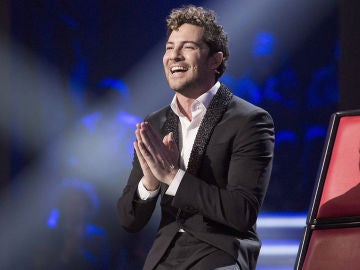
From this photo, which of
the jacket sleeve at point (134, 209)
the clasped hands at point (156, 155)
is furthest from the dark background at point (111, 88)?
the clasped hands at point (156, 155)

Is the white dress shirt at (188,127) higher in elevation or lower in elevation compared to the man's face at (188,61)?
lower

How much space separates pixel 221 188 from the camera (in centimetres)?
172

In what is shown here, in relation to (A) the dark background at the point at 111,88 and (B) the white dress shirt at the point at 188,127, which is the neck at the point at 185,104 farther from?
(A) the dark background at the point at 111,88

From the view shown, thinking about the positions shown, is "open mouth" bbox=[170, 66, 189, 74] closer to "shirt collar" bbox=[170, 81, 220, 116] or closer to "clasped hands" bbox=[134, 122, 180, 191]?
"shirt collar" bbox=[170, 81, 220, 116]

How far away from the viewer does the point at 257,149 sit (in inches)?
70.6

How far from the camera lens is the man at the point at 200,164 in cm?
169

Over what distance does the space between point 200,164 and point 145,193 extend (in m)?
0.17

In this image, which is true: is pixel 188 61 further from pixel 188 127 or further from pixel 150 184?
pixel 150 184

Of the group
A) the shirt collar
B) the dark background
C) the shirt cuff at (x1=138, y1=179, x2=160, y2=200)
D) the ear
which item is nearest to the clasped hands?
the shirt cuff at (x1=138, y1=179, x2=160, y2=200)

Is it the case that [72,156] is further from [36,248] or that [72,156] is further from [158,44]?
[158,44]

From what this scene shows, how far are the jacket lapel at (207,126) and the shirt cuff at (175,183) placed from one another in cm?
8

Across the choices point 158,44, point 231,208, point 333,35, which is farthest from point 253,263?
point 333,35

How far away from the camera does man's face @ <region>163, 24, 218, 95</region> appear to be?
6.15ft

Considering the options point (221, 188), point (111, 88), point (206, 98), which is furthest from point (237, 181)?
point (111, 88)
